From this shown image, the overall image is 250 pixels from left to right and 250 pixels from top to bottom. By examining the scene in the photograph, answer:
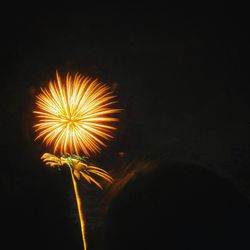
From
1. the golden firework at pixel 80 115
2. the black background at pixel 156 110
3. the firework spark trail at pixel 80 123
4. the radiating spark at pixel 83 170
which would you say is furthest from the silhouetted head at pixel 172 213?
the golden firework at pixel 80 115

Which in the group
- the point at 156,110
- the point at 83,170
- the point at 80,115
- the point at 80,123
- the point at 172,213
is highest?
the point at 80,115

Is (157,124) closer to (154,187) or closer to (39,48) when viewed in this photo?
(154,187)

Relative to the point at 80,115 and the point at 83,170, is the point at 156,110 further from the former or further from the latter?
the point at 83,170

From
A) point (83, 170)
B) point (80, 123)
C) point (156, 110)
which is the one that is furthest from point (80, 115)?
point (156, 110)

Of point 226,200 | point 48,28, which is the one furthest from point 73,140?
point 226,200

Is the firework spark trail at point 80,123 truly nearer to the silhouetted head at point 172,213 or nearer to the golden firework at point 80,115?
the golden firework at point 80,115

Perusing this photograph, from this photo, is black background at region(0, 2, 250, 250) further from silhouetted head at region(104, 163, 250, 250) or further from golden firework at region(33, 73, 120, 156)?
golden firework at region(33, 73, 120, 156)

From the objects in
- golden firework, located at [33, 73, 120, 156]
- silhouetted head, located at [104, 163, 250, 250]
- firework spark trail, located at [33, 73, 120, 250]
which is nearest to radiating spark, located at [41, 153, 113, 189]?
firework spark trail, located at [33, 73, 120, 250]
